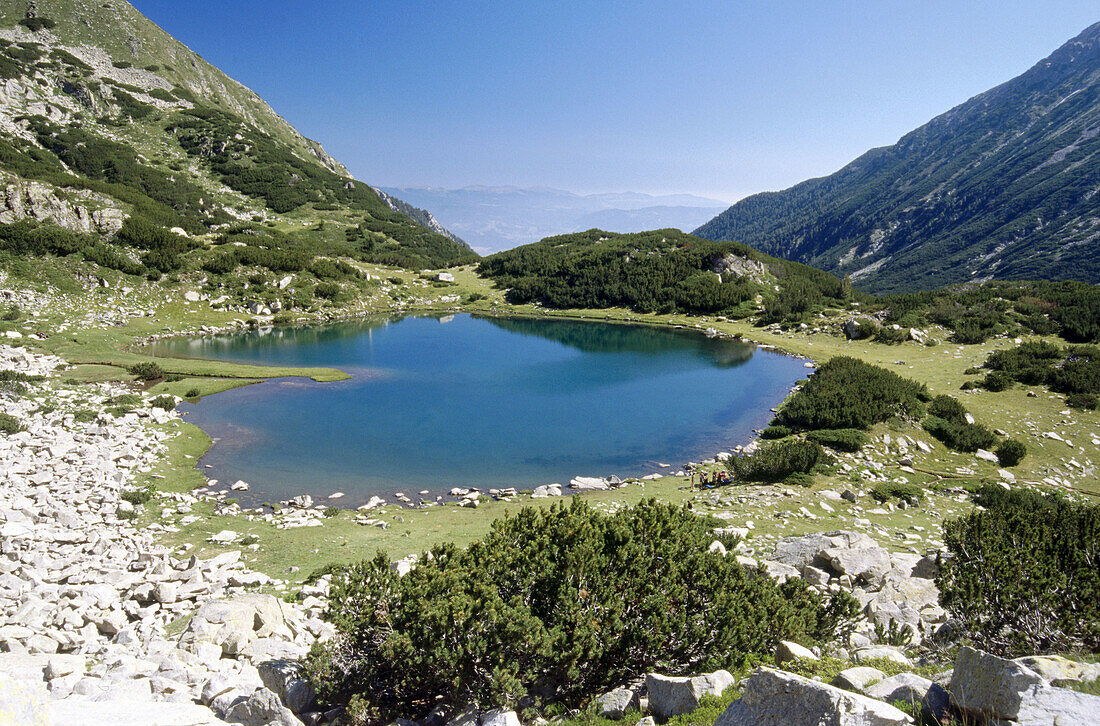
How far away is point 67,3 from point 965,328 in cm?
14462

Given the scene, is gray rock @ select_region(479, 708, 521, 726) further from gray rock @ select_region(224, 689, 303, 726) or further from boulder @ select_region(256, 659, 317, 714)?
boulder @ select_region(256, 659, 317, 714)

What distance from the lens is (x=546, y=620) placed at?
24.0 ft

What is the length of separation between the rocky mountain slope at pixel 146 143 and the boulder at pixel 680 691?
6347 cm

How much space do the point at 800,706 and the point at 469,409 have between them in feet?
78.9

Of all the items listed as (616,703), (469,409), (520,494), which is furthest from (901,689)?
(469,409)

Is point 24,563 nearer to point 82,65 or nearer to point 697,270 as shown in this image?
point 697,270

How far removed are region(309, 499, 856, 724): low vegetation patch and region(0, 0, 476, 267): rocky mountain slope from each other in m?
60.5

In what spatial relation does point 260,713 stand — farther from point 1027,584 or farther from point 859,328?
point 859,328

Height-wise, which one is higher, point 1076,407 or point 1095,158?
point 1095,158

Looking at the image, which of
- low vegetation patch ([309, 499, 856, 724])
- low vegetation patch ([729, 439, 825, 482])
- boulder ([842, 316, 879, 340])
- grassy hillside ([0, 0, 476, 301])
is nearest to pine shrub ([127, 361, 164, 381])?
grassy hillside ([0, 0, 476, 301])

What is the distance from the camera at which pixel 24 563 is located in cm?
1008

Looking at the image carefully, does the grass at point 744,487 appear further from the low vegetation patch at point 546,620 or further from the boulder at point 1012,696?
the boulder at point 1012,696

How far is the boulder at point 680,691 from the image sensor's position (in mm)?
5988

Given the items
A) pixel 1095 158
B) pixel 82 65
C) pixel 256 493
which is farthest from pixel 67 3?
pixel 1095 158
